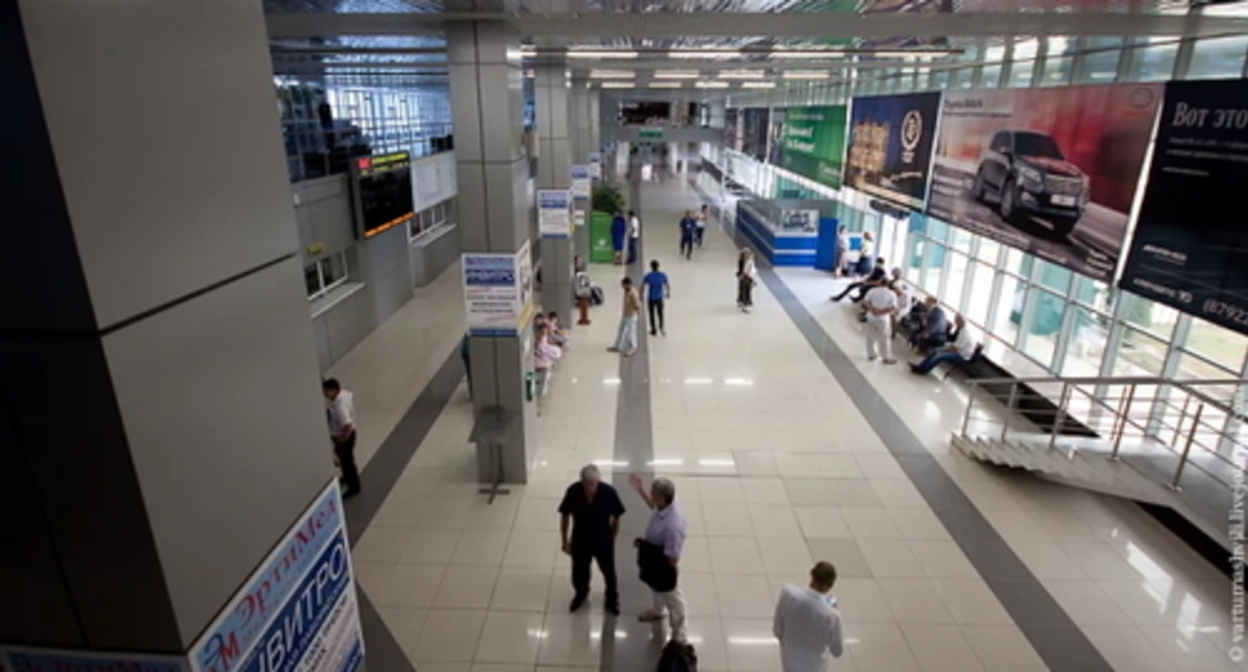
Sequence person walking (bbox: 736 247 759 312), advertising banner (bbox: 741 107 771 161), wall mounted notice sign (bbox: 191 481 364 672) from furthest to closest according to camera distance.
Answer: advertising banner (bbox: 741 107 771 161)
person walking (bbox: 736 247 759 312)
wall mounted notice sign (bbox: 191 481 364 672)

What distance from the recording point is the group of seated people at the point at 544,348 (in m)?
8.84

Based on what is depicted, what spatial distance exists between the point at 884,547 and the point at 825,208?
12409 mm

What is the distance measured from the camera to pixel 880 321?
10.7 metres

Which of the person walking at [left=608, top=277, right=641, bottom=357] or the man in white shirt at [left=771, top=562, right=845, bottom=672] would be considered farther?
the person walking at [left=608, top=277, right=641, bottom=357]

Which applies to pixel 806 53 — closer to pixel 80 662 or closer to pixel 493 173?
pixel 493 173

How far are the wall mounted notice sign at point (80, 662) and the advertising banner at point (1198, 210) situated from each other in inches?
289

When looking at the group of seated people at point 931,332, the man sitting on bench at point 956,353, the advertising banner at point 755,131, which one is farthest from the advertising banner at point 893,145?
the advertising banner at point 755,131

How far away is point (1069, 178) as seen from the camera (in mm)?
7762

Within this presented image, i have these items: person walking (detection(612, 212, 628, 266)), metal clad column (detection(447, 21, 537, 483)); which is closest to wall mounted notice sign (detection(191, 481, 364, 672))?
metal clad column (detection(447, 21, 537, 483))

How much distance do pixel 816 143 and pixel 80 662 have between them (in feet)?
58.7

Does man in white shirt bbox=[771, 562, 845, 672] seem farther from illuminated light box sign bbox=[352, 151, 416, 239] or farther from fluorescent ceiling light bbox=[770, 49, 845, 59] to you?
illuminated light box sign bbox=[352, 151, 416, 239]

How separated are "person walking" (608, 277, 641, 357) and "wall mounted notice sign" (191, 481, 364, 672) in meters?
7.91

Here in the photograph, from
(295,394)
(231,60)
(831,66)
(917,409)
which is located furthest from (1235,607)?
(831,66)

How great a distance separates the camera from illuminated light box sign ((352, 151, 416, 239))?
37.0ft
